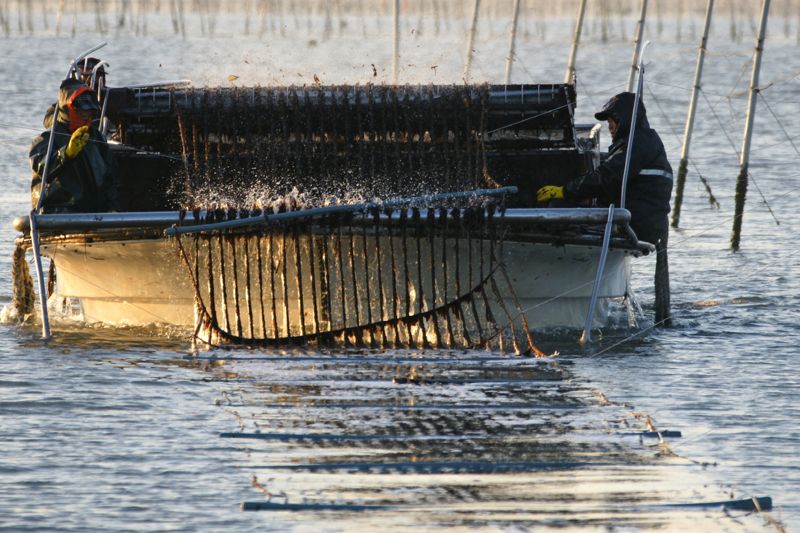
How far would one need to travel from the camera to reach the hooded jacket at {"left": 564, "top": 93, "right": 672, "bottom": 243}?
14047 mm

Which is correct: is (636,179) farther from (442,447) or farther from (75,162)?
(442,447)

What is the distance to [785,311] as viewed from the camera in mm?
16719

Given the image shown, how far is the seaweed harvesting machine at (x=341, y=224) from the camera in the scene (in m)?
13.0

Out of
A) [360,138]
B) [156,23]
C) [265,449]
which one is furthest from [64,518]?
[156,23]

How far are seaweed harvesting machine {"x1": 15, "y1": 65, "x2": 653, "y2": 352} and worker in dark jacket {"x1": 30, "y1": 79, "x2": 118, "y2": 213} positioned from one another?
452mm

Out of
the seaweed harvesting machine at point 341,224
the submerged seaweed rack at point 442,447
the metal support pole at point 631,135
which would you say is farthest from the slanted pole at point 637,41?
the submerged seaweed rack at point 442,447

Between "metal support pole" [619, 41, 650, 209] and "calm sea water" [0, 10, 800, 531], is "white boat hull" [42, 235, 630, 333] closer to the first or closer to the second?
"calm sea water" [0, 10, 800, 531]

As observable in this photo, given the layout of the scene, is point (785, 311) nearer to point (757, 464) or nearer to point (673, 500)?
point (757, 464)

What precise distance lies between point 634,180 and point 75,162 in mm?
4836

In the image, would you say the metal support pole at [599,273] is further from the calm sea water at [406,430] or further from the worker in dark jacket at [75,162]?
the worker in dark jacket at [75,162]

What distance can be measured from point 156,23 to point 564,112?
87.7 m

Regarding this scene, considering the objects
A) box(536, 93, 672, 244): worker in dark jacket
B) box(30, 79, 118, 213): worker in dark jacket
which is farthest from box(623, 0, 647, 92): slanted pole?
box(30, 79, 118, 213): worker in dark jacket

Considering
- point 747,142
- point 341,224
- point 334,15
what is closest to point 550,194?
point 341,224

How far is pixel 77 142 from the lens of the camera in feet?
45.7
